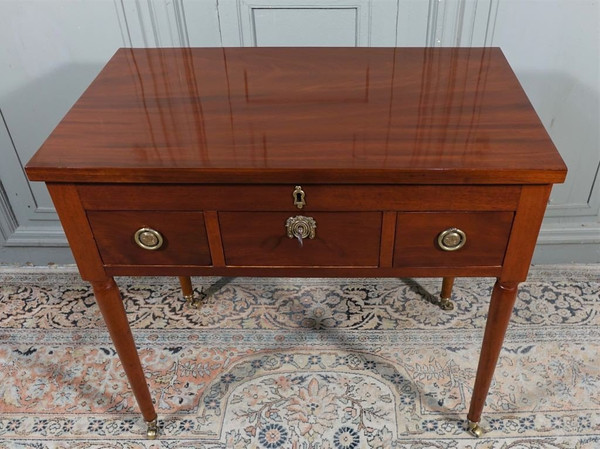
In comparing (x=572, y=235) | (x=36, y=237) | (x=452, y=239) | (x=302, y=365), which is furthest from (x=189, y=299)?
(x=572, y=235)

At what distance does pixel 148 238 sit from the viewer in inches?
38.0

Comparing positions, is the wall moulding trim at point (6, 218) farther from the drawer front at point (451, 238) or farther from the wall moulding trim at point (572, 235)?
the wall moulding trim at point (572, 235)

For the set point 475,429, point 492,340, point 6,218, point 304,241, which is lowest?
point 475,429

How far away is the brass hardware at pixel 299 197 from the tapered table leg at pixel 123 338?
1.27ft

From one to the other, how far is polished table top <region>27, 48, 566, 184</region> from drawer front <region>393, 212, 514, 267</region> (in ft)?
0.27

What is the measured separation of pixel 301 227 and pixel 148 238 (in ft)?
0.84

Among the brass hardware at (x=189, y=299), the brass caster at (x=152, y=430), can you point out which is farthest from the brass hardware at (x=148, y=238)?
the brass hardware at (x=189, y=299)

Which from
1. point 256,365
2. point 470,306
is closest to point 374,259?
point 256,365

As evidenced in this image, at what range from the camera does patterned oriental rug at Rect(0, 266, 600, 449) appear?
4.27 feet

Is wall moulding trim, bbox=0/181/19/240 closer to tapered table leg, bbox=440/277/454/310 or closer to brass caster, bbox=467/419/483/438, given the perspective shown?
tapered table leg, bbox=440/277/454/310

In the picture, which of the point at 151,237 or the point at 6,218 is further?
the point at 6,218

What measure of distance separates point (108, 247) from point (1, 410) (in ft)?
2.19

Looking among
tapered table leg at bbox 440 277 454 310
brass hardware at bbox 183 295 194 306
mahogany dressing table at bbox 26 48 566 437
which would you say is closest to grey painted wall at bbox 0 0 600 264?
mahogany dressing table at bbox 26 48 566 437

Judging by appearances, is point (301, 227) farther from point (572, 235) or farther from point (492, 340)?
point (572, 235)
